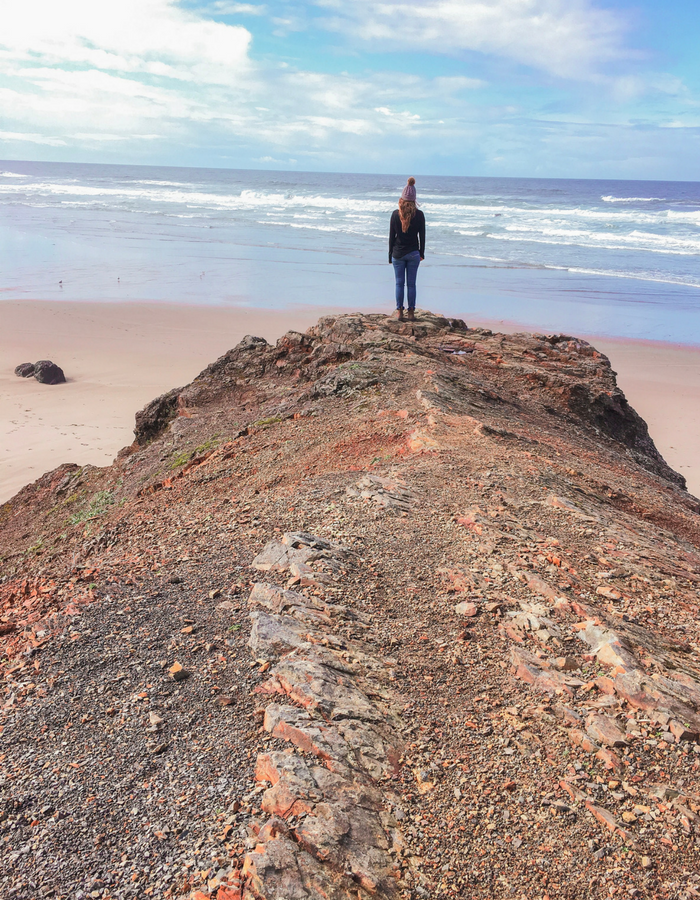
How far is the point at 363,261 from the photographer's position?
29266mm

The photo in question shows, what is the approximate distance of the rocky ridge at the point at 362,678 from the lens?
265 cm

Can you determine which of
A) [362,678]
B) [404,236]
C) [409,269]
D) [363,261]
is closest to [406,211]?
[404,236]

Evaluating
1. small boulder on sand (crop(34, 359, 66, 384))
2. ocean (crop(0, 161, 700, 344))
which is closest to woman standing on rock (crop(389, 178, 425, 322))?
small boulder on sand (crop(34, 359, 66, 384))

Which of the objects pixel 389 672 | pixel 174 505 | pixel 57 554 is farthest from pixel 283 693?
pixel 57 554

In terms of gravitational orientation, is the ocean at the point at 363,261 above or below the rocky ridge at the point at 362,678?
above

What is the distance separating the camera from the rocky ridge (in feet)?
8.71

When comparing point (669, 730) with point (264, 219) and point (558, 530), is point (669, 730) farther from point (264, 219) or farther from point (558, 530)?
point (264, 219)

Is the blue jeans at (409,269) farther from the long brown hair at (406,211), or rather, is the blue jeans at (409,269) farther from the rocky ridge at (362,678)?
the rocky ridge at (362,678)

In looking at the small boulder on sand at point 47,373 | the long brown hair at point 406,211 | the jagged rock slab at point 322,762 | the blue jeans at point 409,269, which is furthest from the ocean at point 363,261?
the jagged rock slab at point 322,762

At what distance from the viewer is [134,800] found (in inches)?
114

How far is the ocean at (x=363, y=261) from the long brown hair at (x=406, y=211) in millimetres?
10339

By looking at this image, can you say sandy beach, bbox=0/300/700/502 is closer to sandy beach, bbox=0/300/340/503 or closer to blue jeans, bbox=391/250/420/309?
sandy beach, bbox=0/300/340/503

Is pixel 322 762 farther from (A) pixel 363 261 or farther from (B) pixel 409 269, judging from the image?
(A) pixel 363 261

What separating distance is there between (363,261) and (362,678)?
27.3 meters
